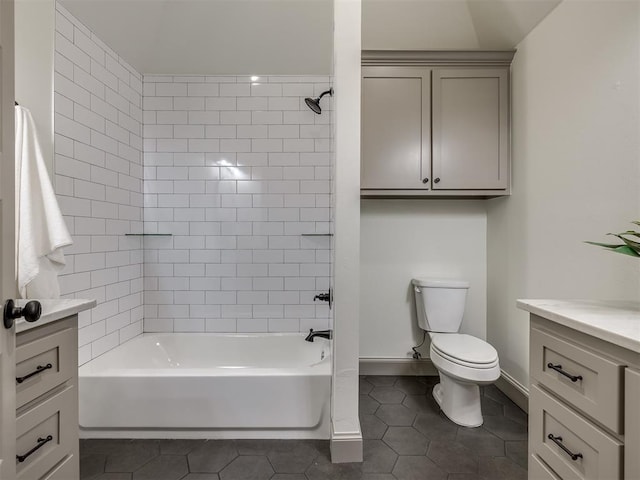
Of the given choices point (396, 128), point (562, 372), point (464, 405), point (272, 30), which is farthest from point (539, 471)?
point (272, 30)

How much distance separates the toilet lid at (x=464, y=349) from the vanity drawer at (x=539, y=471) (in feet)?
2.59

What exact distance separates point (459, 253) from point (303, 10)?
2108 mm

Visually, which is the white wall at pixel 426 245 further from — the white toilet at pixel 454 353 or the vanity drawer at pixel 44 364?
the vanity drawer at pixel 44 364

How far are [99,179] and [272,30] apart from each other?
5.05 feet

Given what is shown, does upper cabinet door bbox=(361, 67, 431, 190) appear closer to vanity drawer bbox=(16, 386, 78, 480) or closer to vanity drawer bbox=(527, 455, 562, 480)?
vanity drawer bbox=(527, 455, 562, 480)

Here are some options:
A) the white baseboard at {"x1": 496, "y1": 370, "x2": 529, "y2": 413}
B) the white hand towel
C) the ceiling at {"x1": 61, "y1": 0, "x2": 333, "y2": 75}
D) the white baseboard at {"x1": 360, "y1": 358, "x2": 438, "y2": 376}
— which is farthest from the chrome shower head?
the white baseboard at {"x1": 496, "y1": 370, "x2": 529, "y2": 413}

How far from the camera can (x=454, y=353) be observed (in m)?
1.93

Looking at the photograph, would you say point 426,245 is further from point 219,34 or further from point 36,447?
point 36,447

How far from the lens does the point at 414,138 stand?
228 cm

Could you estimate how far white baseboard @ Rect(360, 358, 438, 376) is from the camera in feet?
8.63

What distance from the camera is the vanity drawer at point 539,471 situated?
38.6 inches

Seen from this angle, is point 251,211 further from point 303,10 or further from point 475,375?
point 475,375

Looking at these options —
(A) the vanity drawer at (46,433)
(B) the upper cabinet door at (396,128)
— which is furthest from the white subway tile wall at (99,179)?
(B) the upper cabinet door at (396,128)

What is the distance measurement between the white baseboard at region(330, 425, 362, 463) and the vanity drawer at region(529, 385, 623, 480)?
2.64ft
